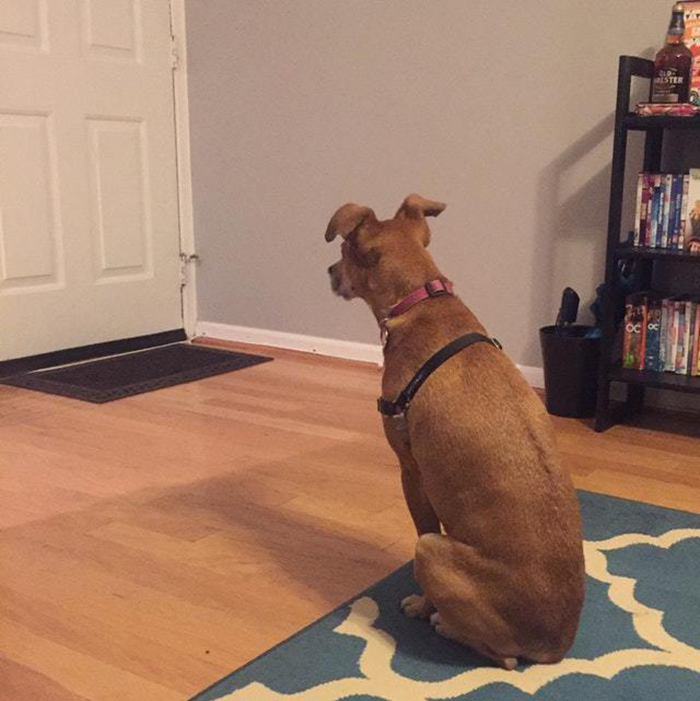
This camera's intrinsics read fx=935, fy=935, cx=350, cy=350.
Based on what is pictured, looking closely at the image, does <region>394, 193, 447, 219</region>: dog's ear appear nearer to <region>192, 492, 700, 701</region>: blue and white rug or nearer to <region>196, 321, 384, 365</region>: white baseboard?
<region>192, 492, 700, 701</region>: blue and white rug

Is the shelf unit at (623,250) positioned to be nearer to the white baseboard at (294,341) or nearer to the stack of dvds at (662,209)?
the stack of dvds at (662,209)

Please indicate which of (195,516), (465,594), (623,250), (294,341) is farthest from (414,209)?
(294,341)

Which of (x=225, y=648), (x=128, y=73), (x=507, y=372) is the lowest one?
(x=225, y=648)

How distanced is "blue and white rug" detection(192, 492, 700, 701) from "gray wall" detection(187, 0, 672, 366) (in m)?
1.65

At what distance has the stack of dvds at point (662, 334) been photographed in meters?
2.94

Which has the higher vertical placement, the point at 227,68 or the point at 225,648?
the point at 227,68

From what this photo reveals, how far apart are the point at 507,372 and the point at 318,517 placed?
85cm

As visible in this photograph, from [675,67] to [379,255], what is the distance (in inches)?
61.2

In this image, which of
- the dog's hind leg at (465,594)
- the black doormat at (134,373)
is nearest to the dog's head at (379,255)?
the dog's hind leg at (465,594)

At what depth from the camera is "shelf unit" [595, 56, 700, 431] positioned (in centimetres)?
279

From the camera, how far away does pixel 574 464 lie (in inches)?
106

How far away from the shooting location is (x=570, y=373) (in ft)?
10.2

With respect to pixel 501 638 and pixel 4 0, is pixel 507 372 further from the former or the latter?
pixel 4 0

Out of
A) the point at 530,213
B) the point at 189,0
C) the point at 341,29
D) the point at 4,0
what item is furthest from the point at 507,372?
the point at 189,0
